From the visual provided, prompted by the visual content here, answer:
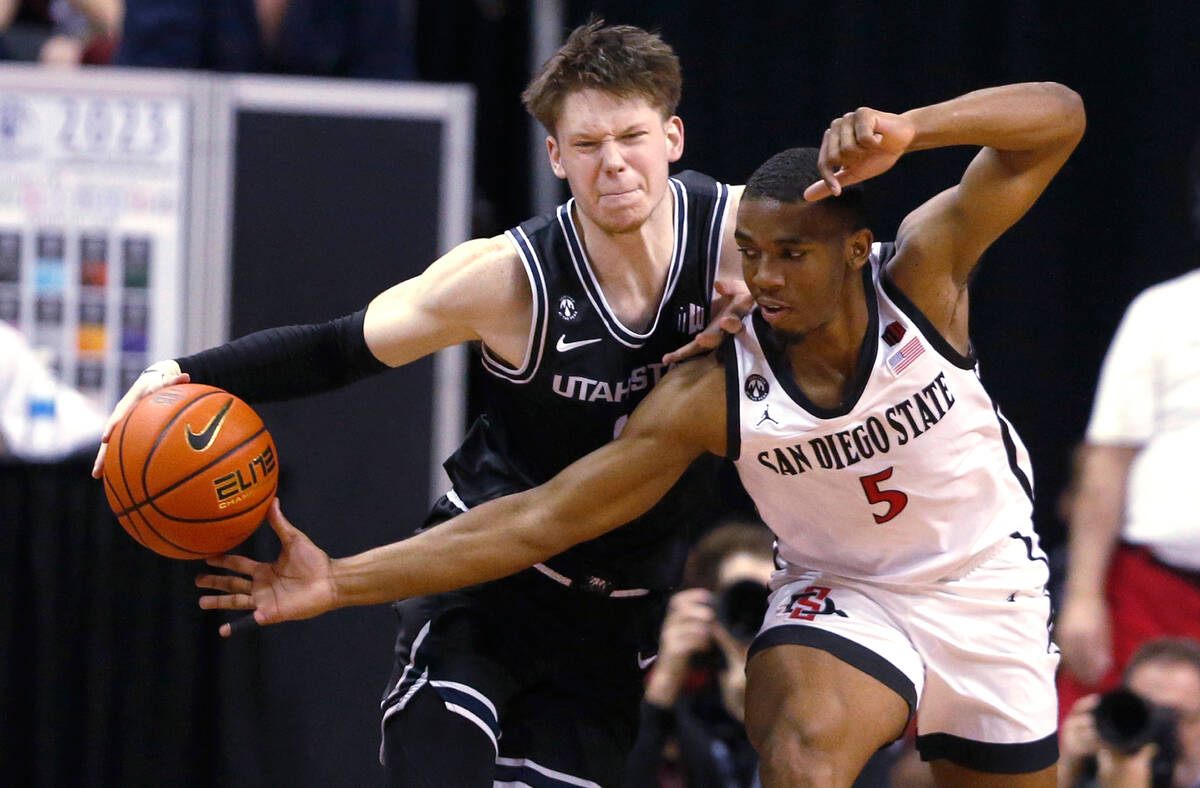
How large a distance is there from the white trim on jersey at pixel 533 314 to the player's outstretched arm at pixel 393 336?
0.08 feet

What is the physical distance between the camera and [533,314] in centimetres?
369

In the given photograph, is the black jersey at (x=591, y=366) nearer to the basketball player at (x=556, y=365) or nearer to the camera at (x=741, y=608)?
the basketball player at (x=556, y=365)

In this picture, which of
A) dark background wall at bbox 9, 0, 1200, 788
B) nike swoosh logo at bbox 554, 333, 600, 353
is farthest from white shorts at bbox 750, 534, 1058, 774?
dark background wall at bbox 9, 0, 1200, 788

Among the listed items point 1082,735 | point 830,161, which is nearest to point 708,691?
point 1082,735

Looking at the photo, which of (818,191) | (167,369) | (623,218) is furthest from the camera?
(167,369)

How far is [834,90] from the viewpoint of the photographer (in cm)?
664

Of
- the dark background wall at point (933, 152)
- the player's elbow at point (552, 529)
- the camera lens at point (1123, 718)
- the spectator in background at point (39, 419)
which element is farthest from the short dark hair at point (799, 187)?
the spectator in background at point (39, 419)

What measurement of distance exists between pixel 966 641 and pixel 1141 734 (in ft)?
3.73

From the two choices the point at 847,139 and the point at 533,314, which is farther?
the point at 533,314

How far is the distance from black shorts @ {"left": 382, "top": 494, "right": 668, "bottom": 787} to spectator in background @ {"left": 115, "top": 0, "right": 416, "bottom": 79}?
10.1ft

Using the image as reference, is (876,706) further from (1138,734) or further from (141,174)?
(141,174)

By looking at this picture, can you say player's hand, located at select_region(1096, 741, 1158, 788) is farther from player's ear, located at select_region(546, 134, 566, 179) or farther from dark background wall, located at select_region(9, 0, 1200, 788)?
dark background wall, located at select_region(9, 0, 1200, 788)

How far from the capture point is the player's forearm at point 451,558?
11.5 feet

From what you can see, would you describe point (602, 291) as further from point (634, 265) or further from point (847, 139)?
point (847, 139)
